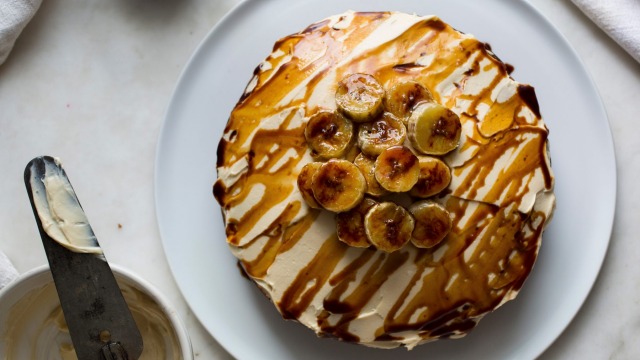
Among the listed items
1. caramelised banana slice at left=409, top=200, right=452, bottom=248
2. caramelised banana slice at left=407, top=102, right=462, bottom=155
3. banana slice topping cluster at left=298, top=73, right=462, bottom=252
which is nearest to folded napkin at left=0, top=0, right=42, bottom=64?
banana slice topping cluster at left=298, top=73, right=462, bottom=252

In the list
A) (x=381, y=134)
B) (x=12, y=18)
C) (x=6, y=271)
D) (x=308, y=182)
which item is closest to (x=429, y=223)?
(x=381, y=134)

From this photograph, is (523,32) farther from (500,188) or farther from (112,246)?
(112,246)

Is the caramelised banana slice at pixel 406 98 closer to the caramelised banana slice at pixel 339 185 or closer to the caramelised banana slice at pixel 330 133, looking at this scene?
the caramelised banana slice at pixel 330 133

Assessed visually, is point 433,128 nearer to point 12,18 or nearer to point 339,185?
point 339,185

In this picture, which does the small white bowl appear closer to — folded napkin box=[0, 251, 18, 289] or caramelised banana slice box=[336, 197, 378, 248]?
folded napkin box=[0, 251, 18, 289]

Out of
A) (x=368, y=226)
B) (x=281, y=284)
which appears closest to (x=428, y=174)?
(x=368, y=226)

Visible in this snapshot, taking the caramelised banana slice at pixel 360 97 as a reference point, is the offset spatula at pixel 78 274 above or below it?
below

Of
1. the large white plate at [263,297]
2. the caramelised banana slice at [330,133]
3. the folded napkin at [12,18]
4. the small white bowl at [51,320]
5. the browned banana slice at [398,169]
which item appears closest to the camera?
the browned banana slice at [398,169]

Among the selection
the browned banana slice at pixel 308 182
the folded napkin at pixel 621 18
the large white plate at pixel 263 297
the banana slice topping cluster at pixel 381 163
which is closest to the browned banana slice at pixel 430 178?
the banana slice topping cluster at pixel 381 163
